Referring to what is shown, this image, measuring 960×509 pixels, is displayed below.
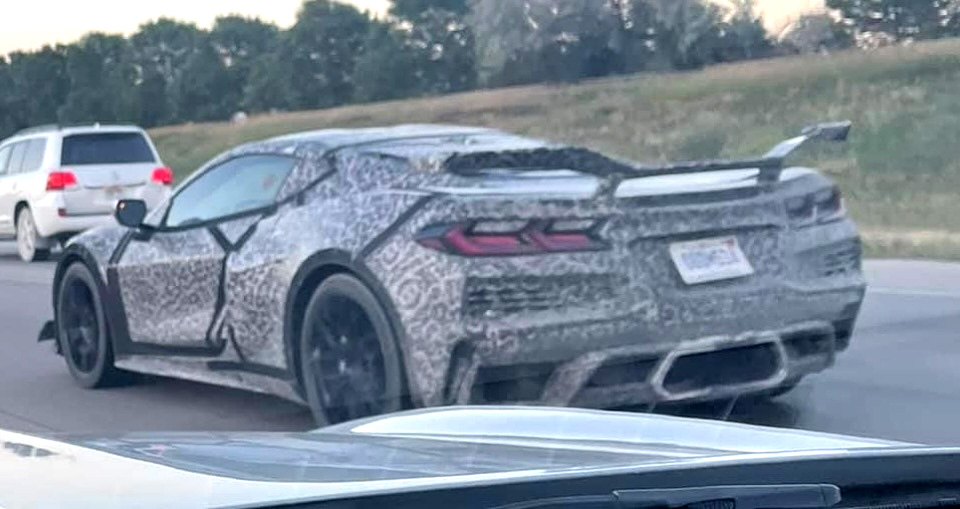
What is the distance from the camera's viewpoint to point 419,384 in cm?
783

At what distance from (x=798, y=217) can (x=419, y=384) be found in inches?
71.2

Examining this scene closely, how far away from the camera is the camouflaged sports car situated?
7.67 metres

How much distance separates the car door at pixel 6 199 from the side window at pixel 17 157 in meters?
0.09

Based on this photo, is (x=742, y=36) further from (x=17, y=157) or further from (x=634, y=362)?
(x=634, y=362)

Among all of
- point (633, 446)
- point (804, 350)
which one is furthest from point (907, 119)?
point (633, 446)

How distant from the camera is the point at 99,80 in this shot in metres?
56.0

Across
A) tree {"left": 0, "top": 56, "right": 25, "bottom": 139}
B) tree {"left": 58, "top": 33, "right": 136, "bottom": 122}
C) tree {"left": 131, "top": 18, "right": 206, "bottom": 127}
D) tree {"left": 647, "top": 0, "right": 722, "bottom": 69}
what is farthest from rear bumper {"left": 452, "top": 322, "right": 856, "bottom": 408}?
tree {"left": 0, "top": 56, "right": 25, "bottom": 139}

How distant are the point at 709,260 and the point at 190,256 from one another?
8.83 ft

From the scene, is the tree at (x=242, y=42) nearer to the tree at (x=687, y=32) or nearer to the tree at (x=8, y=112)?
the tree at (x=8, y=112)

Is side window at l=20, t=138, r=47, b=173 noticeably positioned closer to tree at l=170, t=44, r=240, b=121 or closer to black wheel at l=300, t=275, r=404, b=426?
black wheel at l=300, t=275, r=404, b=426

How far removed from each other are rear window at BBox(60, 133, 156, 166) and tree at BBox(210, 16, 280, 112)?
31492mm

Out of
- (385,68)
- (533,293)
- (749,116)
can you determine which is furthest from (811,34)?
(533,293)

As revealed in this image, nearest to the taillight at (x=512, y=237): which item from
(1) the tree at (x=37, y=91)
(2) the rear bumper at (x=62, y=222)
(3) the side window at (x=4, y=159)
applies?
(2) the rear bumper at (x=62, y=222)

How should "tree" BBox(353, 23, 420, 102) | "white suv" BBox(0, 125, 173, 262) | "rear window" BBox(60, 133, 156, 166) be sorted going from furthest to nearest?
1. "tree" BBox(353, 23, 420, 102)
2. "rear window" BBox(60, 133, 156, 166)
3. "white suv" BBox(0, 125, 173, 262)
